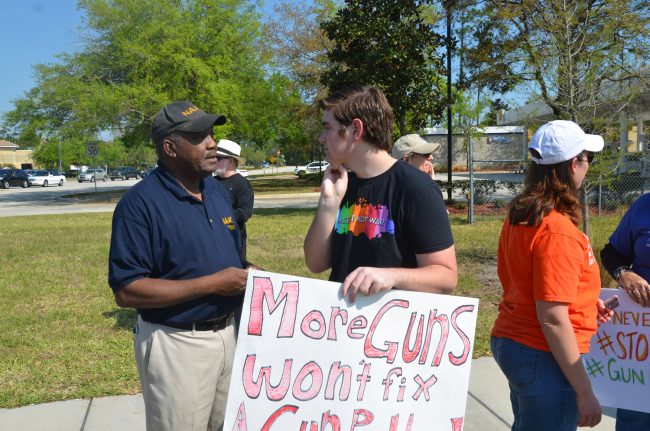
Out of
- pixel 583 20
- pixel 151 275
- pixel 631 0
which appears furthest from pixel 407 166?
pixel 631 0

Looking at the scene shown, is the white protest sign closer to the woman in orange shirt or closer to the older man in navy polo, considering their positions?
the woman in orange shirt

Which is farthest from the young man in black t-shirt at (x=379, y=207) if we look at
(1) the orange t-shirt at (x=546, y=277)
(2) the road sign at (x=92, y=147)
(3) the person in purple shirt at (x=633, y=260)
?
(2) the road sign at (x=92, y=147)

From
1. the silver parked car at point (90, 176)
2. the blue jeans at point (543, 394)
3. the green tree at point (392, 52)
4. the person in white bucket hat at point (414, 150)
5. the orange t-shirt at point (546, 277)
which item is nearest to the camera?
the orange t-shirt at point (546, 277)

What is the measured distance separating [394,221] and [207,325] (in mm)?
959

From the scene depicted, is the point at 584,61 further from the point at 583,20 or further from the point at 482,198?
the point at 482,198

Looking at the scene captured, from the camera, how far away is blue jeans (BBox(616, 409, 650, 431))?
112 inches

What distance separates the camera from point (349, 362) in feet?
7.37

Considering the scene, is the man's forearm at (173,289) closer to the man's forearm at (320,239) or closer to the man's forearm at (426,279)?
the man's forearm at (320,239)

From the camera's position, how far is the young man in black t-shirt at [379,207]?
2209 millimetres

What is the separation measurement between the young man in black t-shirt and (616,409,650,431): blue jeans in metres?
1.36

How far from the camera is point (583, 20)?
9.66m

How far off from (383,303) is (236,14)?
2912 cm

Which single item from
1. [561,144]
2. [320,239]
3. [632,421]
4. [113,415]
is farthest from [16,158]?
[561,144]

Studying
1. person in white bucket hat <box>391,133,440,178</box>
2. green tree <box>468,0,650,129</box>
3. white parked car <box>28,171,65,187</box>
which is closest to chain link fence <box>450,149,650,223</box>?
green tree <box>468,0,650,129</box>
